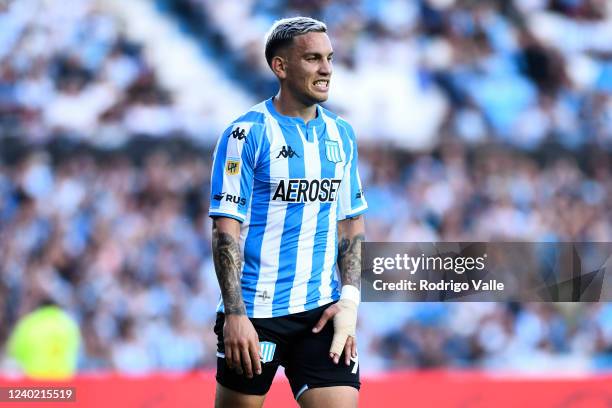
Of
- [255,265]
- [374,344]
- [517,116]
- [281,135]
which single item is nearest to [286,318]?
[255,265]

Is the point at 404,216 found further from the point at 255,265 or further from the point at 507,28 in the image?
the point at 255,265

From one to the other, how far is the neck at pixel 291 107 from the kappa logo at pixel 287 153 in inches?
6.0

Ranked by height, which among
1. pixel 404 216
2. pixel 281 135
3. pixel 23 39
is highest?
pixel 23 39

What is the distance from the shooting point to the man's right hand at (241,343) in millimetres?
3361

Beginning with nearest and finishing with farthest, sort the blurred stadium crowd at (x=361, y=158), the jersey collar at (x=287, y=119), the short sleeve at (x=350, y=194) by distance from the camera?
the jersey collar at (x=287, y=119)
the short sleeve at (x=350, y=194)
the blurred stadium crowd at (x=361, y=158)

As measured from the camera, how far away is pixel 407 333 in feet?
30.1

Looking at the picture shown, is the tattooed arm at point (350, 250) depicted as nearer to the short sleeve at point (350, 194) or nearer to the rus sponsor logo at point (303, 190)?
the short sleeve at point (350, 194)

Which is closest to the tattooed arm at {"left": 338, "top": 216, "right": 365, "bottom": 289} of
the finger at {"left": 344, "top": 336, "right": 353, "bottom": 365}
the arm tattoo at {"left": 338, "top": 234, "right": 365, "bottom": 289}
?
the arm tattoo at {"left": 338, "top": 234, "right": 365, "bottom": 289}

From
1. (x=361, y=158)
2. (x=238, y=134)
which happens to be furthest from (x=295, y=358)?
Answer: (x=361, y=158)

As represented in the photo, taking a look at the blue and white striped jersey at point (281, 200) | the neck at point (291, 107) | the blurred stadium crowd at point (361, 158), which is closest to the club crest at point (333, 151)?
the blue and white striped jersey at point (281, 200)

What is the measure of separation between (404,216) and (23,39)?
13.5 feet

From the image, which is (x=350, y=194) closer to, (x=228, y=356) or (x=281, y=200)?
(x=281, y=200)

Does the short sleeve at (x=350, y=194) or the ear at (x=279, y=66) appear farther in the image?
the short sleeve at (x=350, y=194)

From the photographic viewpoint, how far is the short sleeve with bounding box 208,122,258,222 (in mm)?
3439
